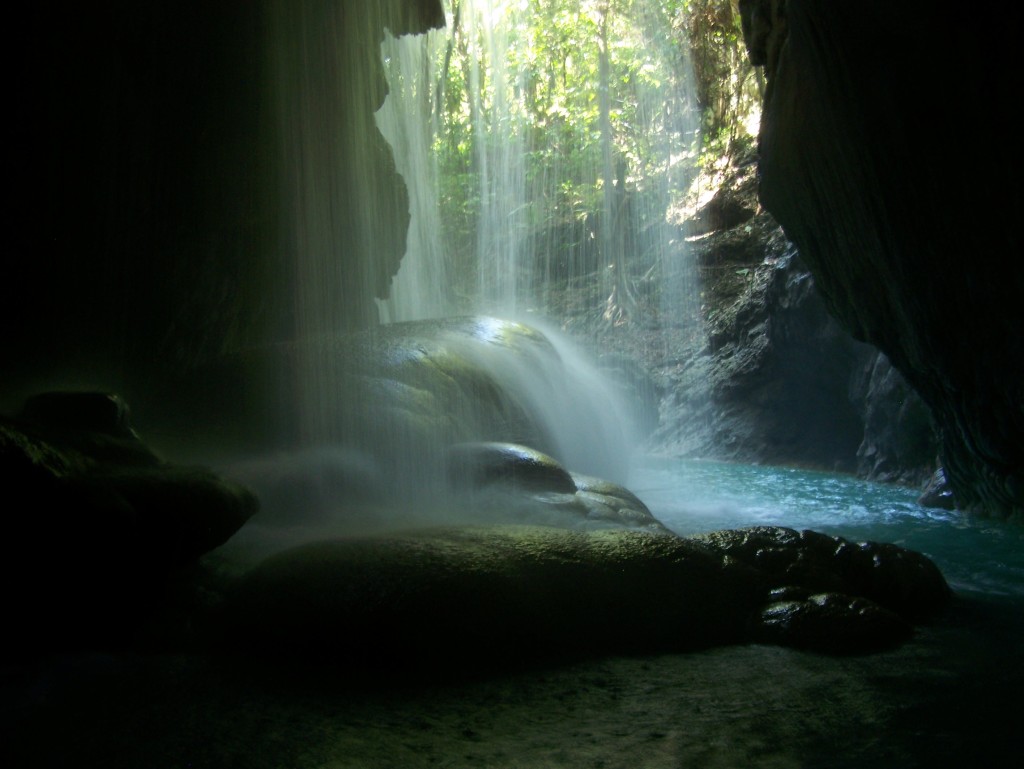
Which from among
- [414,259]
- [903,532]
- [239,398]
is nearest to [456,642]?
[239,398]

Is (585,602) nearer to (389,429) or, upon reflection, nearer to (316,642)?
(316,642)

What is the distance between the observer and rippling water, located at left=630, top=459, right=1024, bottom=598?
6.34m

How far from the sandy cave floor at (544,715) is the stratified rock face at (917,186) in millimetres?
3702

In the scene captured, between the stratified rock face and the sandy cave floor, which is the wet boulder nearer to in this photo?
the sandy cave floor

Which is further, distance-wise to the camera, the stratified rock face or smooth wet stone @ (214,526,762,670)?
the stratified rock face

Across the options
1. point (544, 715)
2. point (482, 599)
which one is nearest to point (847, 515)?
point (482, 599)

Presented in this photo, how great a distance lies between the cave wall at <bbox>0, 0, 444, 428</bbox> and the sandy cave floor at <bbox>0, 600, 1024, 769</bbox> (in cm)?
338

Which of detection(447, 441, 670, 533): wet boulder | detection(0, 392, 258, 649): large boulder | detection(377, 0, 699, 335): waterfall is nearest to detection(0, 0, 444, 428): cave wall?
detection(0, 392, 258, 649): large boulder

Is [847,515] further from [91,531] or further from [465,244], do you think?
[465,244]

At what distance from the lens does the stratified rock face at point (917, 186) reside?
517 cm

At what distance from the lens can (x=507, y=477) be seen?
661 cm

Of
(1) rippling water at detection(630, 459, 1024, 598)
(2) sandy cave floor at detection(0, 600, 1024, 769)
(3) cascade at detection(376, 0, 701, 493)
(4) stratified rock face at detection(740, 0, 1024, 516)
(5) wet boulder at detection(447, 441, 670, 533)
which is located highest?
(3) cascade at detection(376, 0, 701, 493)

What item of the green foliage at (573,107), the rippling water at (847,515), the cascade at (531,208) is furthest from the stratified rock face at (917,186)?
the green foliage at (573,107)

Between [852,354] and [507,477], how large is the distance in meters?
11.4
